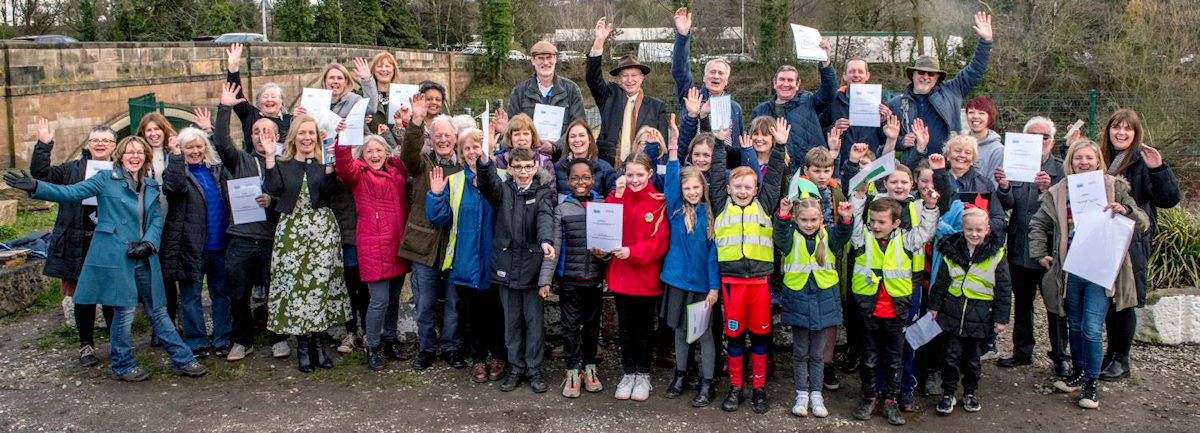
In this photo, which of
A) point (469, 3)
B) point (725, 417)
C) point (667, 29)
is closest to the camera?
point (725, 417)

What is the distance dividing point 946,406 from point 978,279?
814mm

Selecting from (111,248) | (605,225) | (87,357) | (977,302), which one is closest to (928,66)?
(977,302)

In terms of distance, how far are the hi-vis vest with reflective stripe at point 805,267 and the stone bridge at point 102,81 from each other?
11.9m

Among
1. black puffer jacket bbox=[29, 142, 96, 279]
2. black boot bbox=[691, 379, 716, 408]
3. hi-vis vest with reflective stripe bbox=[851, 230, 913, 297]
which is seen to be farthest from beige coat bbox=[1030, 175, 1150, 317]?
black puffer jacket bbox=[29, 142, 96, 279]

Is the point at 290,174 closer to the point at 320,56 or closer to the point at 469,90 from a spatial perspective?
the point at 320,56

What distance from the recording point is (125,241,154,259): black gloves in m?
5.94

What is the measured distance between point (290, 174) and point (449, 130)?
3.74ft

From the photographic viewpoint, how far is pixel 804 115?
6883mm

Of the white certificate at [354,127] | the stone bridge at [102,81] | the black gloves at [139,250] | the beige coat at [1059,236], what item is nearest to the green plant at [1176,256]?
the beige coat at [1059,236]

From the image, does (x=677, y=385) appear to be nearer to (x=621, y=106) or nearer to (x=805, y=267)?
(x=805, y=267)

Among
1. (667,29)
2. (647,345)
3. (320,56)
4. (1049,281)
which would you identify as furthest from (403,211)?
(667,29)

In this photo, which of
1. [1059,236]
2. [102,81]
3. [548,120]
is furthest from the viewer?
[102,81]

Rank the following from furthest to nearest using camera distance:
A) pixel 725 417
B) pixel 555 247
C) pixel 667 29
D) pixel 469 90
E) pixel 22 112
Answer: pixel 469 90, pixel 667 29, pixel 22 112, pixel 555 247, pixel 725 417

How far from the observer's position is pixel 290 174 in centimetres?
607
